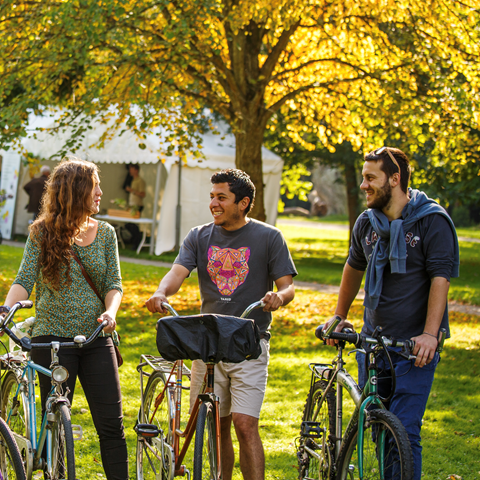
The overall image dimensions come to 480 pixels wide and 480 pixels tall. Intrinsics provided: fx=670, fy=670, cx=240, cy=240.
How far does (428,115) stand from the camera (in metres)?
11.0

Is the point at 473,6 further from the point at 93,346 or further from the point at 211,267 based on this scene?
the point at 93,346

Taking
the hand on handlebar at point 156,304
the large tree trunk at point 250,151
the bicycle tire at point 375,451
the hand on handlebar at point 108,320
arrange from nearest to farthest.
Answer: the bicycle tire at point 375,451 < the hand on handlebar at point 108,320 < the hand on handlebar at point 156,304 < the large tree trunk at point 250,151

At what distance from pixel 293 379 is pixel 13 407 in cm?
426

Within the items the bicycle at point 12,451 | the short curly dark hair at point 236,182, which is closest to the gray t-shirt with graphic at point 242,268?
the short curly dark hair at point 236,182

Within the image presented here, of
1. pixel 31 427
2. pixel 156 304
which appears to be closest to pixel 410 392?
pixel 156 304

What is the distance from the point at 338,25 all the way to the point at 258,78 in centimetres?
155

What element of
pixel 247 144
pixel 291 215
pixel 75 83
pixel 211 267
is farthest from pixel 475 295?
pixel 291 215

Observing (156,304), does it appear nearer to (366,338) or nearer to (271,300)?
(271,300)

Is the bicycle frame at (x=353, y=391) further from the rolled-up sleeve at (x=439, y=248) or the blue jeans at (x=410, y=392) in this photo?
the rolled-up sleeve at (x=439, y=248)

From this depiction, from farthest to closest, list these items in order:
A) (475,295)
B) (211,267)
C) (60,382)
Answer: (475,295) < (211,267) < (60,382)

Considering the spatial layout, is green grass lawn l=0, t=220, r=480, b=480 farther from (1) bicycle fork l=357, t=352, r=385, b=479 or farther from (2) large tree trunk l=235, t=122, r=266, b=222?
(2) large tree trunk l=235, t=122, r=266, b=222

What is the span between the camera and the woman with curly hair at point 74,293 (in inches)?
138

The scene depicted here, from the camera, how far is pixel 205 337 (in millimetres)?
3168

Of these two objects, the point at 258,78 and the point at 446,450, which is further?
the point at 258,78
